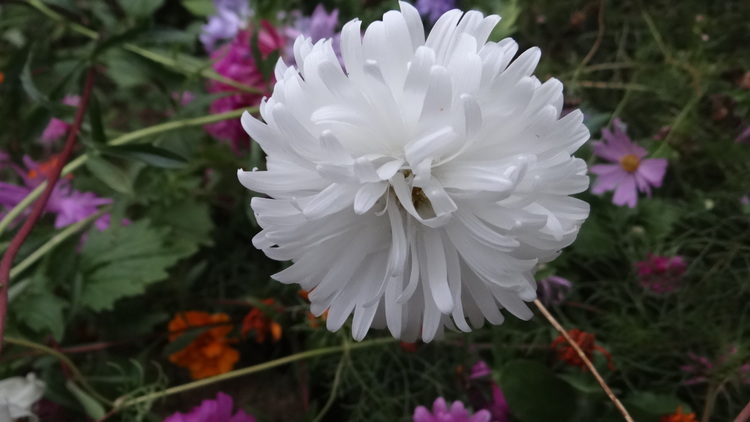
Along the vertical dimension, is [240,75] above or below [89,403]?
above

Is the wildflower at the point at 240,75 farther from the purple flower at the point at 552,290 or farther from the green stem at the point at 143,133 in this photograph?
the purple flower at the point at 552,290

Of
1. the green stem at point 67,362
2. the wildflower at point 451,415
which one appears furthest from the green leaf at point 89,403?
the wildflower at point 451,415

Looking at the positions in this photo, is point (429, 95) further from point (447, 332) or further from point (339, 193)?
point (447, 332)

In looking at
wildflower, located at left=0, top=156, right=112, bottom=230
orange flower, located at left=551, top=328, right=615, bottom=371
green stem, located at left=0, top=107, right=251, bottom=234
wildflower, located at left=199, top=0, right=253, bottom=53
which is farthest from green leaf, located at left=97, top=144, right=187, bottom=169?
orange flower, located at left=551, top=328, right=615, bottom=371

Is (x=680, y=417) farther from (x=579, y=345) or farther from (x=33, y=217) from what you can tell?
(x=33, y=217)

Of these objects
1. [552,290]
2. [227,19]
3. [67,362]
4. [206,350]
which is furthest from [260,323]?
[227,19]

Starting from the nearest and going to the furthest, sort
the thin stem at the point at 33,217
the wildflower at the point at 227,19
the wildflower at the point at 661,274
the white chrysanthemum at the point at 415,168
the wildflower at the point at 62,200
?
the white chrysanthemum at the point at 415,168, the thin stem at the point at 33,217, the wildflower at the point at 661,274, the wildflower at the point at 62,200, the wildflower at the point at 227,19
